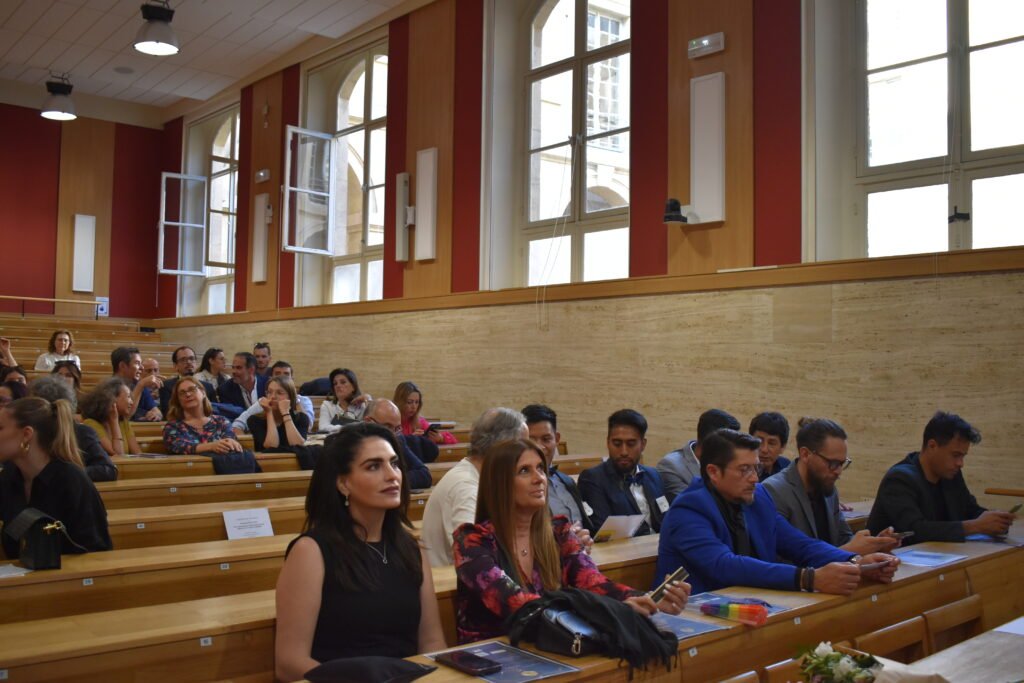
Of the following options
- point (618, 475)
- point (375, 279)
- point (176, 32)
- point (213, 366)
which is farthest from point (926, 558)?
point (176, 32)

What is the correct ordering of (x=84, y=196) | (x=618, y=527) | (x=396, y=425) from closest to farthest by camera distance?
1. (x=618, y=527)
2. (x=396, y=425)
3. (x=84, y=196)

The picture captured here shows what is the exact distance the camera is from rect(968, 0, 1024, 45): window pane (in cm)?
636

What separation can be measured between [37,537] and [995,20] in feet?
21.4

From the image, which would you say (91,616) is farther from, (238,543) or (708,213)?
(708,213)

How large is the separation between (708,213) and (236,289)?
25.7 ft

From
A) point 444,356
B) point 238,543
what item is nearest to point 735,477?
point 238,543

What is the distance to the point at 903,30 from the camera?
22.5 feet

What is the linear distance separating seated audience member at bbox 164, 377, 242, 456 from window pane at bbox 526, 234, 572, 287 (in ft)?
13.1

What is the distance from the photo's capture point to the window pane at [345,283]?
38.4 feet

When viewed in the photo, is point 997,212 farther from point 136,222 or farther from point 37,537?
point 136,222

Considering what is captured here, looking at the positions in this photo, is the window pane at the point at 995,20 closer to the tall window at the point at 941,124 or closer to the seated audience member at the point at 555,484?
the tall window at the point at 941,124

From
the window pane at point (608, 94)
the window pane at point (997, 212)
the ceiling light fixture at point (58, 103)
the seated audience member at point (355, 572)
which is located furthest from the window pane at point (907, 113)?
the ceiling light fixture at point (58, 103)

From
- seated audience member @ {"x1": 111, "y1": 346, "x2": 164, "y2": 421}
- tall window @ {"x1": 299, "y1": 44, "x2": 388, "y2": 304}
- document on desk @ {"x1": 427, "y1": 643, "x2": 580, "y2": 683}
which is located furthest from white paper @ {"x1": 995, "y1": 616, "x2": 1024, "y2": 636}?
tall window @ {"x1": 299, "y1": 44, "x2": 388, "y2": 304}

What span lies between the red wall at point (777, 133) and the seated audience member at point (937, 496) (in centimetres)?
285
